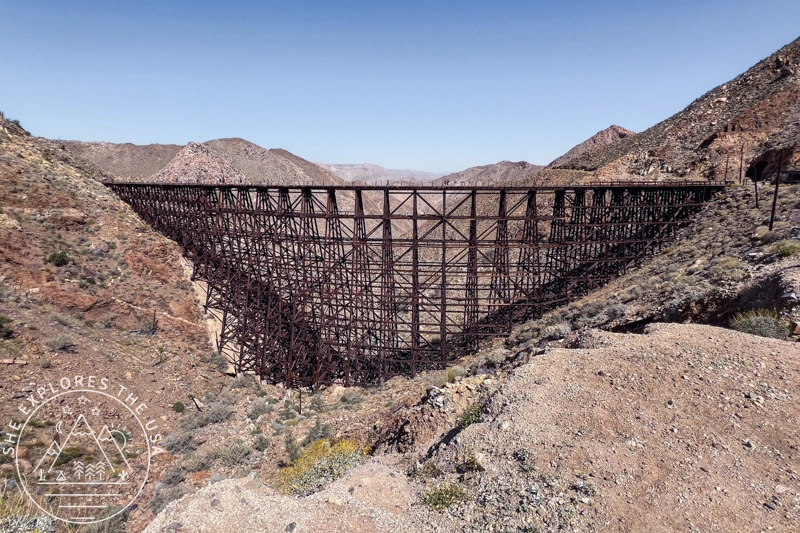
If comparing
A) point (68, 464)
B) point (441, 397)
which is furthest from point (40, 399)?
point (441, 397)

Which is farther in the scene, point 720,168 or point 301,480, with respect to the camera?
point 720,168

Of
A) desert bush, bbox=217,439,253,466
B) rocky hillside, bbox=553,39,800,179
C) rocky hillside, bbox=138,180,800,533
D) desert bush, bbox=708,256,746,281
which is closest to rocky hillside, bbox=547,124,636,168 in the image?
rocky hillside, bbox=553,39,800,179

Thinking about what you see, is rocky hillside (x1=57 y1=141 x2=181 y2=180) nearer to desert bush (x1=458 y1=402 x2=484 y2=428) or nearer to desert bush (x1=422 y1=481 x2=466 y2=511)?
desert bush (x1=458 y1=402 x2=484 y2=428)

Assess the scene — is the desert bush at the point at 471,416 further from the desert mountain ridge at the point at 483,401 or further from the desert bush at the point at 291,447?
the desert bush at the point at 291,447

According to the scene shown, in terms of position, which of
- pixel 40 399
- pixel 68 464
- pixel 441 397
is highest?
pixel 441 397

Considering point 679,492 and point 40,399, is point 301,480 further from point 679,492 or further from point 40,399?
point 40,399

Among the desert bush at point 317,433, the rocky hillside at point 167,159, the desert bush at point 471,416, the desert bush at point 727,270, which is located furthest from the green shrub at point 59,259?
the rocky hillside at point 167,159

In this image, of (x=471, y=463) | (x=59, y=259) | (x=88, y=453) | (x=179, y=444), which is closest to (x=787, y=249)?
(x=471, y=463)
